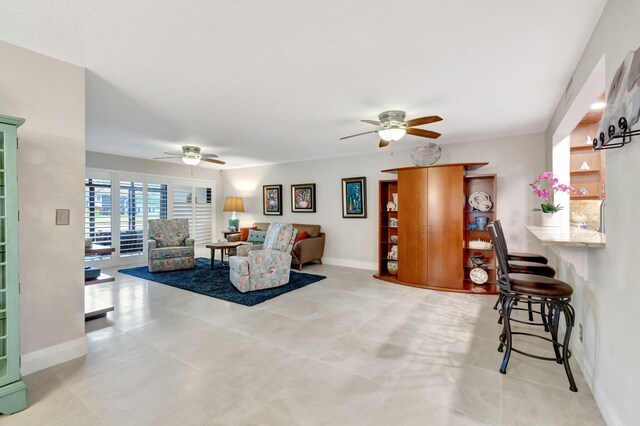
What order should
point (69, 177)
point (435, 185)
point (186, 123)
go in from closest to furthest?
point (69, 177) < point (186, 123) < point (435, 185)

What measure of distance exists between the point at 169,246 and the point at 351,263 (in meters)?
3.82

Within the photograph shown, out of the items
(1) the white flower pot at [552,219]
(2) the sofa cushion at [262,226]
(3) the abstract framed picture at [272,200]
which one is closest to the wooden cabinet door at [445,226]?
(1) the white flower pot at [552,219]

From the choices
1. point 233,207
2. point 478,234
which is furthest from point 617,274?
point 233,207

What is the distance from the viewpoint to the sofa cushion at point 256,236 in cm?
677

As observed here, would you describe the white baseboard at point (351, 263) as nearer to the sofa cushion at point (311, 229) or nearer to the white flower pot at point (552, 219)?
the sofa cushion at point (311, 229)

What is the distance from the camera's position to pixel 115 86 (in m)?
2.82

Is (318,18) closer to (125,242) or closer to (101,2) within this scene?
(101,2)

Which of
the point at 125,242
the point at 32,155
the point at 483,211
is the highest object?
the point at 32,155

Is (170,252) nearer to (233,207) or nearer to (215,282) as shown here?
(215,282)

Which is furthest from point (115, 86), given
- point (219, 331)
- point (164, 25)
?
point (219, 331)

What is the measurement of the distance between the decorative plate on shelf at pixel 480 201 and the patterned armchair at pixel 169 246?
5.30 meters

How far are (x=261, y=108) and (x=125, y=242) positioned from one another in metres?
5.07

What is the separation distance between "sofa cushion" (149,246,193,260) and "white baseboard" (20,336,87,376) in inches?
133

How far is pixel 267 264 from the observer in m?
4.55
